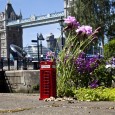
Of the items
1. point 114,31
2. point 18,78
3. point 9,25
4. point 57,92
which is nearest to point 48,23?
point 9,25

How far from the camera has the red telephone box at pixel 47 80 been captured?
34.2 feet

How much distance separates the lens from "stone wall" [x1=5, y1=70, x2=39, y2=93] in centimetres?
1820

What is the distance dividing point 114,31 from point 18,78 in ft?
98.1

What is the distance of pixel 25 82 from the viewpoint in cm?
1856

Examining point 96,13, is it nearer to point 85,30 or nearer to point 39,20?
point 85,30

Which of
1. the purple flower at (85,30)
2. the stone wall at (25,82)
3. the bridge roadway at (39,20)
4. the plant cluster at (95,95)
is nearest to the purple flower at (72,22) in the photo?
the purple flower at (85,30)

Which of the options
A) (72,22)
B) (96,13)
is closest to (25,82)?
(72,22)

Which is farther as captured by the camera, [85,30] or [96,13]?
[96,13]

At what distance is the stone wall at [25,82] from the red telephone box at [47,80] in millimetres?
7333

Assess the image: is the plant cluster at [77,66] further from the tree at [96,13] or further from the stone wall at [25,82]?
the tree at [96,13]

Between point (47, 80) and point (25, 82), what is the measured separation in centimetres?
813

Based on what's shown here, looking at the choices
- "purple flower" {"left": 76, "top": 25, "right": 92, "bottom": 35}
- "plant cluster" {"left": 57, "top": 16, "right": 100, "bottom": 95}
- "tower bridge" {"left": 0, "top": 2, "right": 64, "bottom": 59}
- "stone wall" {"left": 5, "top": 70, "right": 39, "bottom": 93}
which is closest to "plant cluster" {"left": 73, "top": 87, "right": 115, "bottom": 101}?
"plant cluster" {"left": 57, "top": 16, "right": 100, "bottom": 95}

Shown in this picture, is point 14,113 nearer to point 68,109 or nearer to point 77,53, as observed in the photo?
point 68,109

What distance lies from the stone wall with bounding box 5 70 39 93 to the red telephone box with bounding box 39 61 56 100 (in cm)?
733
